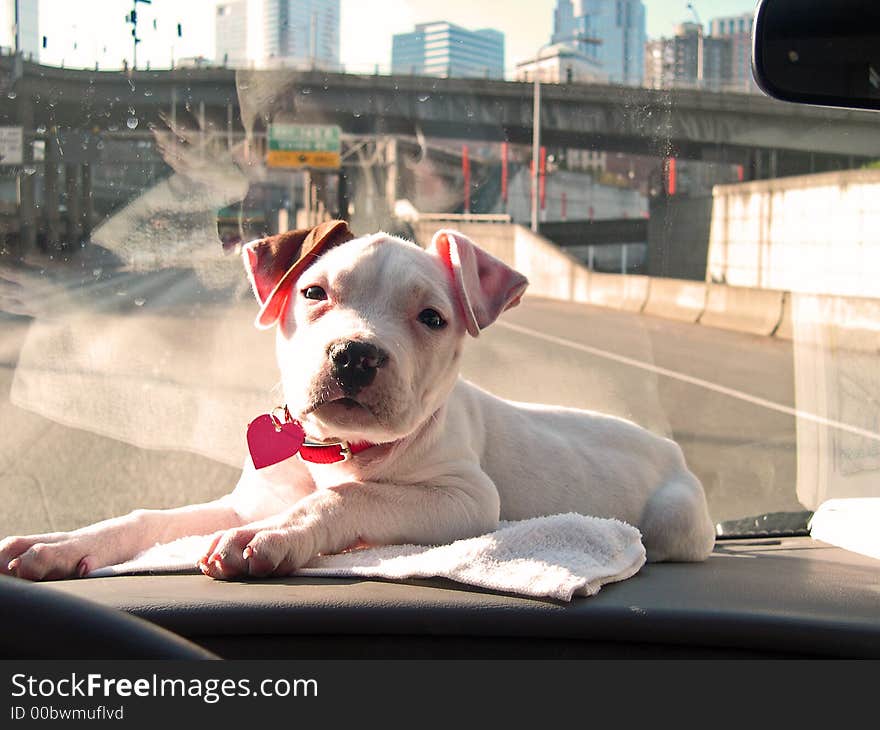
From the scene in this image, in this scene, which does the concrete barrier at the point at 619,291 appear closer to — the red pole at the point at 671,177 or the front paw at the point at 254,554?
the red pole at the point at 671,177

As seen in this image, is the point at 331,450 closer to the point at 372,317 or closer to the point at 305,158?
the point at 372,317

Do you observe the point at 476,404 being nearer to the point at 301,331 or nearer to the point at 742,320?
the point at 301,331

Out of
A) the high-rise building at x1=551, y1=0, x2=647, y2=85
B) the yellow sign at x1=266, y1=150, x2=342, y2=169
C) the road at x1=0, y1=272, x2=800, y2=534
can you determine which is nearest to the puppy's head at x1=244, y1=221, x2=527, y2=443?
the yellow sign at x1=266, y1=150, x2=342, y2=169

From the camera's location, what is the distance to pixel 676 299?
169 inches

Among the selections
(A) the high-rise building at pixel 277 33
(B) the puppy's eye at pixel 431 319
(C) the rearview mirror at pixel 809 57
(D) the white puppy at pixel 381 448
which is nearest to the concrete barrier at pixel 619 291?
(D) the white puppy at pixel 381 448

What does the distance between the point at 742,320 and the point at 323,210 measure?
2167 mm

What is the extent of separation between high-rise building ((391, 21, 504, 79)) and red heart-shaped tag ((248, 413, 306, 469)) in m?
1.42

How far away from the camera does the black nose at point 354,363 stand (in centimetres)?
228

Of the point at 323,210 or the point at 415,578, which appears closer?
the point at 415,578

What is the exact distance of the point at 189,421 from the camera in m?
3.56

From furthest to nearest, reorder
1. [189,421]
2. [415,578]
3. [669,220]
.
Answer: [669,220] < [189,421] < [415,578]

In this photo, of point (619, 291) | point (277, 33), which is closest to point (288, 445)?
point (277, 33)
